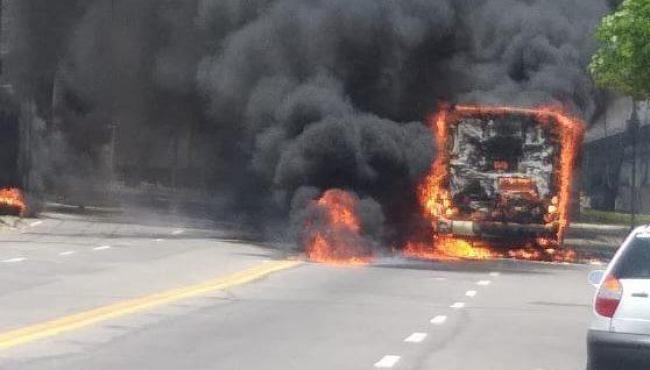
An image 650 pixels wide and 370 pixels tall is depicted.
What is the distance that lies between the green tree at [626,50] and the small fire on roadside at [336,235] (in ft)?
20.5

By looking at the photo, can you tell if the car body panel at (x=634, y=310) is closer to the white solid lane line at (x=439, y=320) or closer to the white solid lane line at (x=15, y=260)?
the white solid lane line at (x=439, y=320)

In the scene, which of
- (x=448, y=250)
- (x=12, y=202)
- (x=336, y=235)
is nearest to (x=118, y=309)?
(x=336, y=235)

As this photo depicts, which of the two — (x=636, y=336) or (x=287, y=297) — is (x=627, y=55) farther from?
(x=636, y=336)

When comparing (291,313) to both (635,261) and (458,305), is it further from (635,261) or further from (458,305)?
(635,261)

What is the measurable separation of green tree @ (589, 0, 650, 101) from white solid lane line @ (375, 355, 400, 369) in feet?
59.1

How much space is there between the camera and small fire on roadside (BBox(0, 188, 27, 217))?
45469 millimetres

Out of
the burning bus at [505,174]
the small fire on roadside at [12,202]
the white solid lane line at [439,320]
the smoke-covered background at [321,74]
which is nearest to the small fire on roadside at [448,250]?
the smoke-covered background at [321,74]

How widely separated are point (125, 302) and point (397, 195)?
1991 cm

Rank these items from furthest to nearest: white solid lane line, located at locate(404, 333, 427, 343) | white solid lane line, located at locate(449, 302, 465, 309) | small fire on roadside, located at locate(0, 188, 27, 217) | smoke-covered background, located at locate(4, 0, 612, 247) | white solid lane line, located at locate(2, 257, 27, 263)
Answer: small fire on roadside, located at locate(0, 188, 27, 217) → smoke-covered background, located at locate(4, 0, 612, 247) → white solid lane line, located at locate(2, 257, 27, 263) → white solid lane line, located at locate(449, 302, 465, 309) → white solid lane line, located at locate(404, 333, 427, 343)

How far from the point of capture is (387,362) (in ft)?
45.2

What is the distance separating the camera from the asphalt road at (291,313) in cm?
1412

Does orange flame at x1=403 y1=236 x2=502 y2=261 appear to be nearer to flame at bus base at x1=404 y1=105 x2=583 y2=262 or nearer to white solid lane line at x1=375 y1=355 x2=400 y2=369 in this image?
flame at bus base at x1=404 y1=105 x2=583 y2=262

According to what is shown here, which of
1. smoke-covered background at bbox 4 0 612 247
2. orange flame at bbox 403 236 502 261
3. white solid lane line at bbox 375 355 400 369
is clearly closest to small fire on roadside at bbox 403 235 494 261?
orange flame at bbox 403 236 502 261

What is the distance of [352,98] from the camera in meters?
39.3
